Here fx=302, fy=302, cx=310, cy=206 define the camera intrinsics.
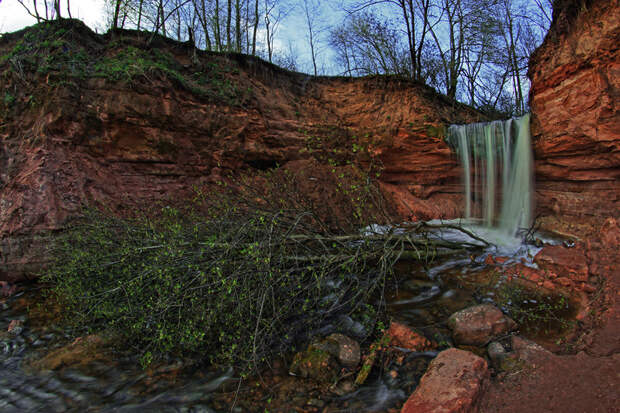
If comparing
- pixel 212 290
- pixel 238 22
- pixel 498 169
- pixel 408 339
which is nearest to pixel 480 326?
pixel 408 339

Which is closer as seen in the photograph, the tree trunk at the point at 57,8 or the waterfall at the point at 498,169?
the waterfall at the point at 498,169

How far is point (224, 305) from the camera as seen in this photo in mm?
3324

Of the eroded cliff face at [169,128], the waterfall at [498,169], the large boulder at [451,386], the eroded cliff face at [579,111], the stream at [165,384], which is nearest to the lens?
the large boulder at [451,386]

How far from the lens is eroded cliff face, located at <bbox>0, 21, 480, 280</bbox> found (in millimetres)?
6160

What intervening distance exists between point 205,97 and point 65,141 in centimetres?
330

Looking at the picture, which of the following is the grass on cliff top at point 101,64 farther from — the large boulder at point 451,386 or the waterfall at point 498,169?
the large boulder at point 451,386

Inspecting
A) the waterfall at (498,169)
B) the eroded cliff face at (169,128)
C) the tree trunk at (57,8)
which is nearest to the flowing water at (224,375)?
the waterfall at (498,169)

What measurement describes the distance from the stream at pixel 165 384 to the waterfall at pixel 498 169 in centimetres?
388

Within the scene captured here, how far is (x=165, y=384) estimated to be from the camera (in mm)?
3172

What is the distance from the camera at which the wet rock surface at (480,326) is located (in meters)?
3.36

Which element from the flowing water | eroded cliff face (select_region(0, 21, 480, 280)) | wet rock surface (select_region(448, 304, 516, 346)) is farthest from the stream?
eroded cliff face (select_region(0, 21, 480, 280))

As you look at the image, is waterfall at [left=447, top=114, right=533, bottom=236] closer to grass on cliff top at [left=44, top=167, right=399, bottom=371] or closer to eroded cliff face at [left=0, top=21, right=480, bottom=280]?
eroded cliff face at [left=0, top=21, right=480, bottom=280]

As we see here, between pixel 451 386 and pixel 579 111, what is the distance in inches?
249

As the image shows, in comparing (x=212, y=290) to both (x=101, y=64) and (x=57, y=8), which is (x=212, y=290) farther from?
(x=57, y=8)
